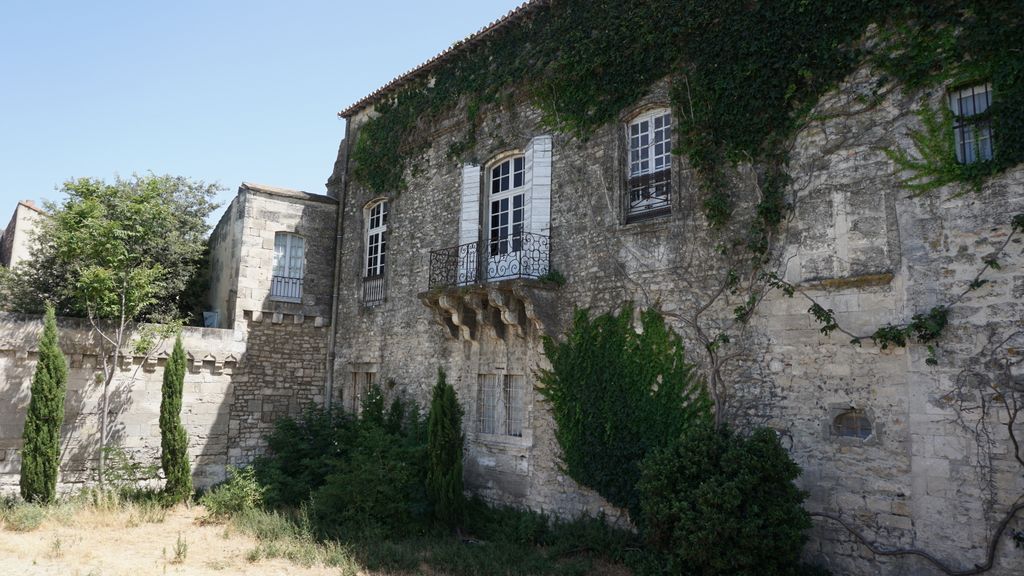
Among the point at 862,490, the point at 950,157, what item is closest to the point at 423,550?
the point at 862,490

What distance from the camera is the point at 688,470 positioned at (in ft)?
24.5

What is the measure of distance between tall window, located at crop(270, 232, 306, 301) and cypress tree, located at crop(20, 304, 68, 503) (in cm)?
412

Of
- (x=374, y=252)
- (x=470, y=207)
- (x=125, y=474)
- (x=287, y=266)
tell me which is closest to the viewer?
(x=470, y=207)

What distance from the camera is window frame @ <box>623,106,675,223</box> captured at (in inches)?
373

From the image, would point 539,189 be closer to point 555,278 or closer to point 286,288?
point 555,278

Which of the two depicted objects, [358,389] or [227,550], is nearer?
[227,550]

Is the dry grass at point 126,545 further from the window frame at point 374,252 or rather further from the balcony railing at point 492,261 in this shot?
the window frame at point 374,252

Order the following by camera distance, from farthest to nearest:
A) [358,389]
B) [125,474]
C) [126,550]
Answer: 1. [358,389]
2. [125,474]
3. [126,550]

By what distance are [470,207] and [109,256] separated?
22.0 feet

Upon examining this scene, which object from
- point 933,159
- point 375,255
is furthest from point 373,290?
point 933,159

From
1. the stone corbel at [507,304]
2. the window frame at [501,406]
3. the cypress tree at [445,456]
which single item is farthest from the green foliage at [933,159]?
the cypress tree at [445,456]

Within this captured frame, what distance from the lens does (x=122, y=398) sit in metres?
12.8

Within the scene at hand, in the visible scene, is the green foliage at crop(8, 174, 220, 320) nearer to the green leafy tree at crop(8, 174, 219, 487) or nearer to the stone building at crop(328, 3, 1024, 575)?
the green leafy tree at crop(8, 174, 219, 487)

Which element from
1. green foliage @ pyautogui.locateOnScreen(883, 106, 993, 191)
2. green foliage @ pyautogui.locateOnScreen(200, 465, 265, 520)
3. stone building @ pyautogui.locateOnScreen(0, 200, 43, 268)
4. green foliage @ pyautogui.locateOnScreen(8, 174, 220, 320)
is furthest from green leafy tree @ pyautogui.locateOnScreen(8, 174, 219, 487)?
green foliage @ pyautogui.locateOnScreen(883, 106, 993, 191)
